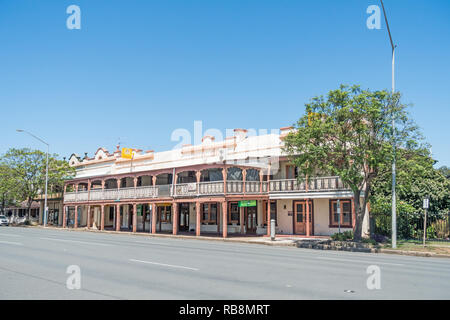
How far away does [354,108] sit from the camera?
65.5ft

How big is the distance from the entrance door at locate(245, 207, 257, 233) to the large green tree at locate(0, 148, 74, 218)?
1005 inches

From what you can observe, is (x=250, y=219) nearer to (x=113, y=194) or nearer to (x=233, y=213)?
(x=233, y=213)

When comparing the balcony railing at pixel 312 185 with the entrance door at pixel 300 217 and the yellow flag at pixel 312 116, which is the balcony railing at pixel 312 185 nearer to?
the entrance door at pixel 300 217

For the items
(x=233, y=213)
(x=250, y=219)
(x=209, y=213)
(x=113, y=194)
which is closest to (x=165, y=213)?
(x=113, y=194)

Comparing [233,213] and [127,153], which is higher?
[127,153]

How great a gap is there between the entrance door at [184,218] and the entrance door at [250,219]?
733 centimetres

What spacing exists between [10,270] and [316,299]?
8.34 metres

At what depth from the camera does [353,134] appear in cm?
2108

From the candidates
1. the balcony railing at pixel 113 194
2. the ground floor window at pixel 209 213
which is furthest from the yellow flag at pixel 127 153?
the ground floor window at pixel 209 213

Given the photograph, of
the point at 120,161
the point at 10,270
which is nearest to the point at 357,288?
the point at 10,270

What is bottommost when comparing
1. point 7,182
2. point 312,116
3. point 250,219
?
point 250,219

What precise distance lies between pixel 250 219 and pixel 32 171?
96.8ft

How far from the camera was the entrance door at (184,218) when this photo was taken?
3738cm

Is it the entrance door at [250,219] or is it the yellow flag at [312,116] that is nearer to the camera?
the yellow flag at [312,116]
